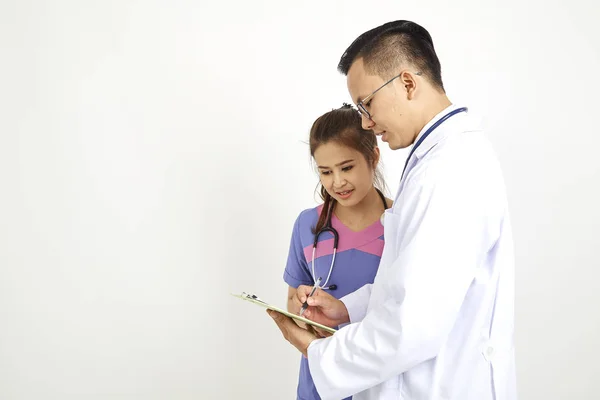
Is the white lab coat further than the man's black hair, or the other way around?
the man's black hair

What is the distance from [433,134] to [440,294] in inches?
14.2

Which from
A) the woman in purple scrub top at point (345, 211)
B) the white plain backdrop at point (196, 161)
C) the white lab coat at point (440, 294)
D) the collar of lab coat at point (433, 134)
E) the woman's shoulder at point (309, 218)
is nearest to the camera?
the white lab coat at point (440, 294)

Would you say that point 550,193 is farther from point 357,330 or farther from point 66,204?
point 66,204

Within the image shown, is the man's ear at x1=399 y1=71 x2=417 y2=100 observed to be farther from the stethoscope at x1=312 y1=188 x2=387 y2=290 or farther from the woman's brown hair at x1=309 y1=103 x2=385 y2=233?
the stethoscope at x1=312 y1=188 x2=387 y2=290

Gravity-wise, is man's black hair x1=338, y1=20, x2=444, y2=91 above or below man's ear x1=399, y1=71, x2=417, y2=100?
above

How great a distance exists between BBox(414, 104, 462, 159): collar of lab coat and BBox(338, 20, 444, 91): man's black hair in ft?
0.25

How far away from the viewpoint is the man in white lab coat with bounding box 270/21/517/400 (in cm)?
106

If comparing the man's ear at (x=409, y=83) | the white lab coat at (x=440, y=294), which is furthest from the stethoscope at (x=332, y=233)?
the man's ear at (x=409, y=83)

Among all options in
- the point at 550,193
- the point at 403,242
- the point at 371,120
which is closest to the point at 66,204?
the point at 371,120

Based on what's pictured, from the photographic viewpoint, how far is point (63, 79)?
6.88 feet

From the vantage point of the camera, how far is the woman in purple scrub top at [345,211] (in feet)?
5.27

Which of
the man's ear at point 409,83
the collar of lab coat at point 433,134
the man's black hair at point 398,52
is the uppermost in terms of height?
the man's black hair at point 398,52

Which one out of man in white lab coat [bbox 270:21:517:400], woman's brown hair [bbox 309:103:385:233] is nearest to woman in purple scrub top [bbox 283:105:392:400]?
woman's brown hair [bbox 309:103:385:233]

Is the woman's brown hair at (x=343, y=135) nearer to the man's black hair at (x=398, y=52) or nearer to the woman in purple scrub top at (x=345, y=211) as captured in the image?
→ the woman in purple scrub top at (x=345, y=211)
